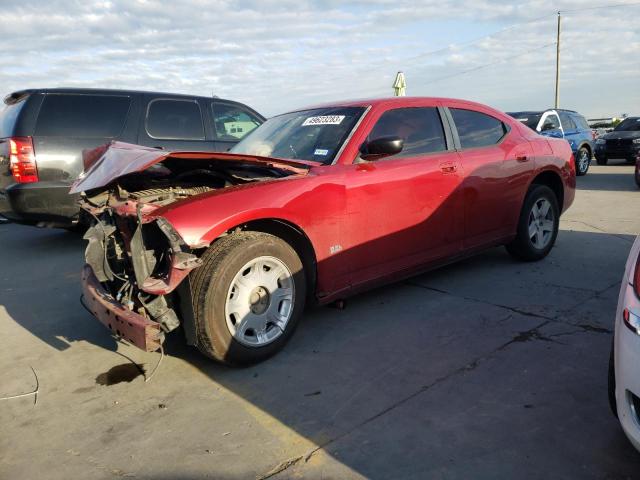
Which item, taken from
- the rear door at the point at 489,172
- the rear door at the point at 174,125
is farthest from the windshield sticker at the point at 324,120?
the rear door at the point at 174,125

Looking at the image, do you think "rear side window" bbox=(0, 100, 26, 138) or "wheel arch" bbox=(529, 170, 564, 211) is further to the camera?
"rear side window" bbox=(0, 100, 26, 138)

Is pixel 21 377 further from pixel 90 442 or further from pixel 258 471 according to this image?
pixel 258 471

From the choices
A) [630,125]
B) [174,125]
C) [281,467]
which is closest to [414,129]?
[281,467]

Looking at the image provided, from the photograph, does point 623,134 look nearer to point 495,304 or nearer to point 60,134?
point 495,304

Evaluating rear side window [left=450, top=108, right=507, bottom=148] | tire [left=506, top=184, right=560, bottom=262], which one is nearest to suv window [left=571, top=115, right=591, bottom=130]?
tire [left=506, top=184, right=560, bottom=262]

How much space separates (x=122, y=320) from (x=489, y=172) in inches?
132

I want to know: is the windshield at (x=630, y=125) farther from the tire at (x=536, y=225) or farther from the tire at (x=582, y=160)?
the tire at (x=536, y=225)

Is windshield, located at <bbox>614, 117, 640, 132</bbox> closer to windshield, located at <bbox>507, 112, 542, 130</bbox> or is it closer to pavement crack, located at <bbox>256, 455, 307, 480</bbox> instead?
windshield, located at <bbox>507, 112, 542, 130</bbox>

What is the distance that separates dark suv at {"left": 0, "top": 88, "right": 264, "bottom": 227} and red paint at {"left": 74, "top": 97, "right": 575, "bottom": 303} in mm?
2777

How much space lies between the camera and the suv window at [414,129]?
4.23 metres

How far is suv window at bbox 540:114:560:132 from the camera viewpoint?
43.9ft

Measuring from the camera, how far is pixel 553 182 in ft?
18.7

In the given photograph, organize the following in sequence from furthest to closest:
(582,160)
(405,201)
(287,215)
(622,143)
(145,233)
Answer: (622,143)
(582,160)
(405,201)
(287,215)
(145,233)

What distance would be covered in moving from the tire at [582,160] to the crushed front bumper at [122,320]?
1433 cm
